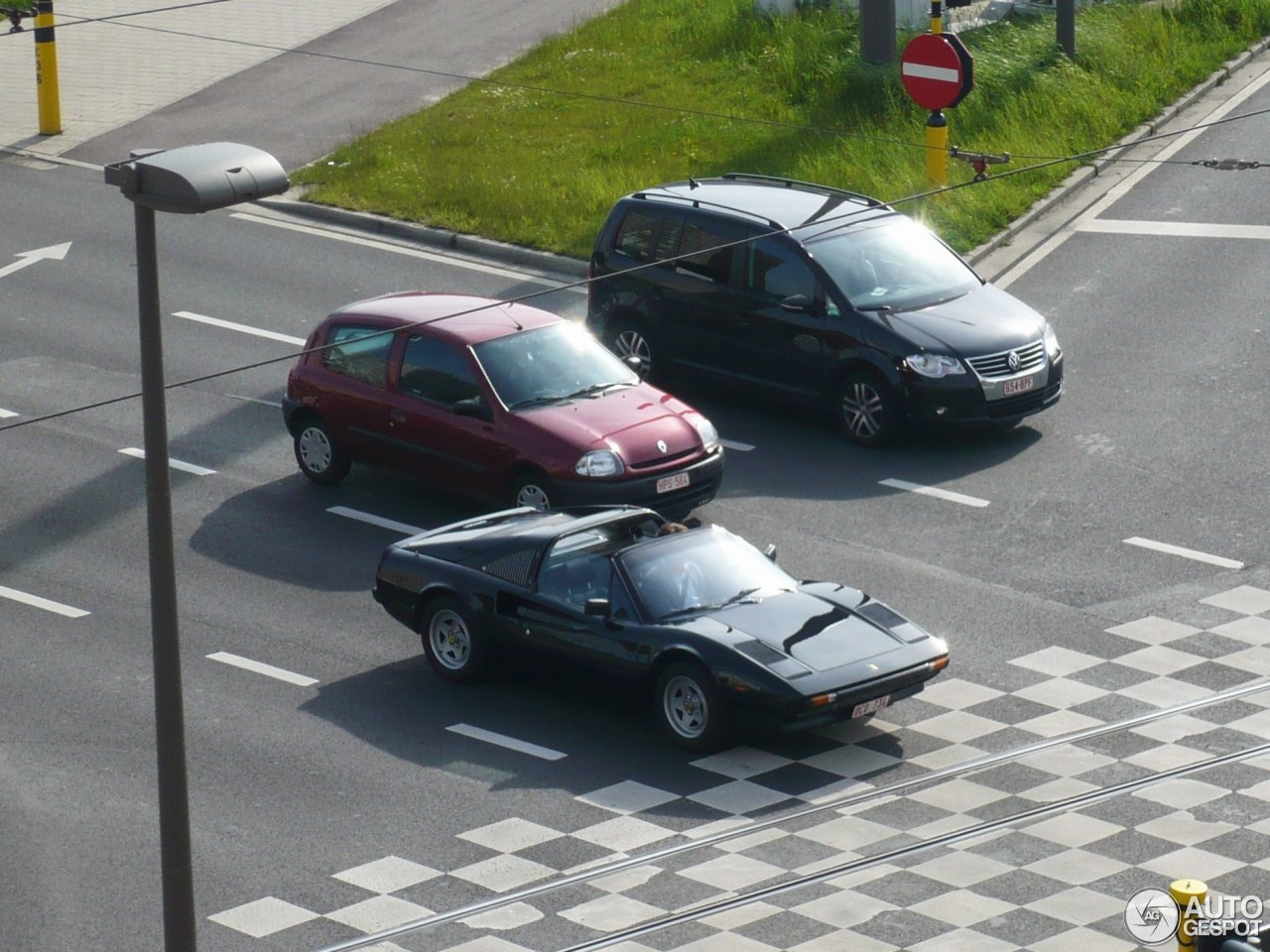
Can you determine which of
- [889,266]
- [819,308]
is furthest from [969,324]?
[819,308]

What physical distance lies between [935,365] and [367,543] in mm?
5081

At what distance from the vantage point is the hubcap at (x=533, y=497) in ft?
56.4

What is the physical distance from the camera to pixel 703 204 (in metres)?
20.5

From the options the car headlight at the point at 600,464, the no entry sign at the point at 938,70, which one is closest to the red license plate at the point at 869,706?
the car headlight at the point at 600,464

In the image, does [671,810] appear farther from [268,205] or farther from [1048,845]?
[268,205]

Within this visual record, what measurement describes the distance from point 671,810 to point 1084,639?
374 centimetres

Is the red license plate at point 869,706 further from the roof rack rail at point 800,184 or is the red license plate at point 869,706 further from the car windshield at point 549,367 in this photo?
the roof rack rail at point 800,184

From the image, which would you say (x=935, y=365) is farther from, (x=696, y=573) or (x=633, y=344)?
(x=696, y=573)

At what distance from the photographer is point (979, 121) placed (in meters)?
26.7

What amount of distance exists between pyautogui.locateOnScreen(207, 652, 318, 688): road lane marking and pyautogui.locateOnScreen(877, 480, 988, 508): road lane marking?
18.3 feet

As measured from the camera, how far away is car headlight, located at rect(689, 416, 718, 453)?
17.5m

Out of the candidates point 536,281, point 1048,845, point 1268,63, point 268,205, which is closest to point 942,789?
point 1048,845

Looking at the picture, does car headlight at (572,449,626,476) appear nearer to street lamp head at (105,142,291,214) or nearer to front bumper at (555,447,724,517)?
front bumper at (555,447,724,517)

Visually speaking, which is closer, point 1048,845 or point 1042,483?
point 1048,845
